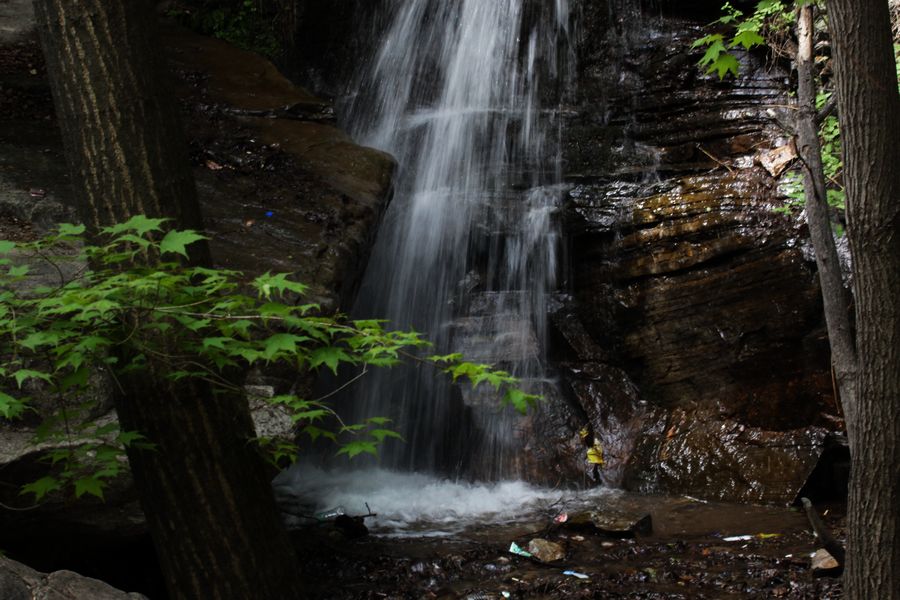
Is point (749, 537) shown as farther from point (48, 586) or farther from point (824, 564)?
point (48, 586)

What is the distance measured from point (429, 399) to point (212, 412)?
4.61 meters

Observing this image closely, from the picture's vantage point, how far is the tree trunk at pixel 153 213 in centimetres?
347

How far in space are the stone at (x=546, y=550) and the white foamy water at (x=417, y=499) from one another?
82cm

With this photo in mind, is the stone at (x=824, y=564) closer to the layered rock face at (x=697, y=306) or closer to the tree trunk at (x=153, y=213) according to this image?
the layered rock face at (x=697, y=306)

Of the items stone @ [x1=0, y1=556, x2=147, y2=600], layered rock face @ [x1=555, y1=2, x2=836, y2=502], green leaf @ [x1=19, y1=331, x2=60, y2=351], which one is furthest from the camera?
layered rock face @ [x1=555, y1=2, x2=836, y2=502]

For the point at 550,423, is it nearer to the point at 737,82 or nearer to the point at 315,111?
the point at 315,111

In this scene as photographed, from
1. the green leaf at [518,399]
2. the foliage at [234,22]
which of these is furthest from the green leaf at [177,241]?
the foliage at [234,22]

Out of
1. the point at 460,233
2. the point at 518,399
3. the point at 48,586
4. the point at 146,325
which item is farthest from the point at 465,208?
the point at 48,586

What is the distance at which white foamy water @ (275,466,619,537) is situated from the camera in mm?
6508

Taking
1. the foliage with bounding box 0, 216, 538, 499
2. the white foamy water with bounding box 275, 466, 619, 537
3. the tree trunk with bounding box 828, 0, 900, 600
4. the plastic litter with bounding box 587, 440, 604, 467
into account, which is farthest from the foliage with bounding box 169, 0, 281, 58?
the tree trunk with bounding box 828, 0, 900, 600

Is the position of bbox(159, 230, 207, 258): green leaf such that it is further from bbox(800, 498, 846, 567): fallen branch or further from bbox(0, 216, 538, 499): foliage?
bbox(800, 498, 846, 567): fallen branch

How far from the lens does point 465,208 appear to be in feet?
29.6

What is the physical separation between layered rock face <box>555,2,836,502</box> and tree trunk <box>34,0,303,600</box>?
4.50 metres

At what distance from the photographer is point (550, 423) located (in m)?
7.76
